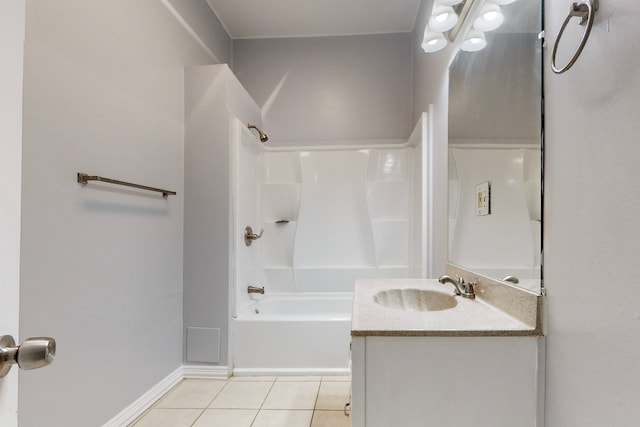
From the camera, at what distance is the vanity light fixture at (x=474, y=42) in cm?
141

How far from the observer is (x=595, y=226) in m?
→ 0.73

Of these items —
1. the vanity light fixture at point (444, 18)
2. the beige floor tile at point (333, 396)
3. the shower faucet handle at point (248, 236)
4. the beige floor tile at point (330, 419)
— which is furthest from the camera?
the shower faucet handle at point (248, 236)

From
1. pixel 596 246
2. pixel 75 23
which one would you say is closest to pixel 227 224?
pixel 75 23

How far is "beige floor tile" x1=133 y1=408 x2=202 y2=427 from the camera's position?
5.80 ft

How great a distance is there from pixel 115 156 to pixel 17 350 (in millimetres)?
1396

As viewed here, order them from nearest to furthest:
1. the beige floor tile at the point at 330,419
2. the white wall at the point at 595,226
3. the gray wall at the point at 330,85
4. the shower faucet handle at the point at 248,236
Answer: the white wall at the point at 595,226 < the beige floor tile at the point at 330,419 < the shower faucet handle at the point at 248,236 < the gray wall at the point at 330,85

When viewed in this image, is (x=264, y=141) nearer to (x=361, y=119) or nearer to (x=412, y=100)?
(x=361, y=119)

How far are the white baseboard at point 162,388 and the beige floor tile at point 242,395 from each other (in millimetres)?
143

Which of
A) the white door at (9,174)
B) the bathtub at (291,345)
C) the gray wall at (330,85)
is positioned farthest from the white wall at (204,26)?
the bathtub at (291,345)

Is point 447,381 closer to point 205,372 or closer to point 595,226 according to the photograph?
point 595,226

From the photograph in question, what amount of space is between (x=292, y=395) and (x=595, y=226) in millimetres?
1891

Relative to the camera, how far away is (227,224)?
236cm

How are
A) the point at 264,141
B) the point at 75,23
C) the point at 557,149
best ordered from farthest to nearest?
the point at 264,141 < the point at 75,23 < the point at 557,149

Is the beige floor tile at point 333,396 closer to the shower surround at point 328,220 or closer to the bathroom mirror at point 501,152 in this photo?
the shower surround at point 328,220
